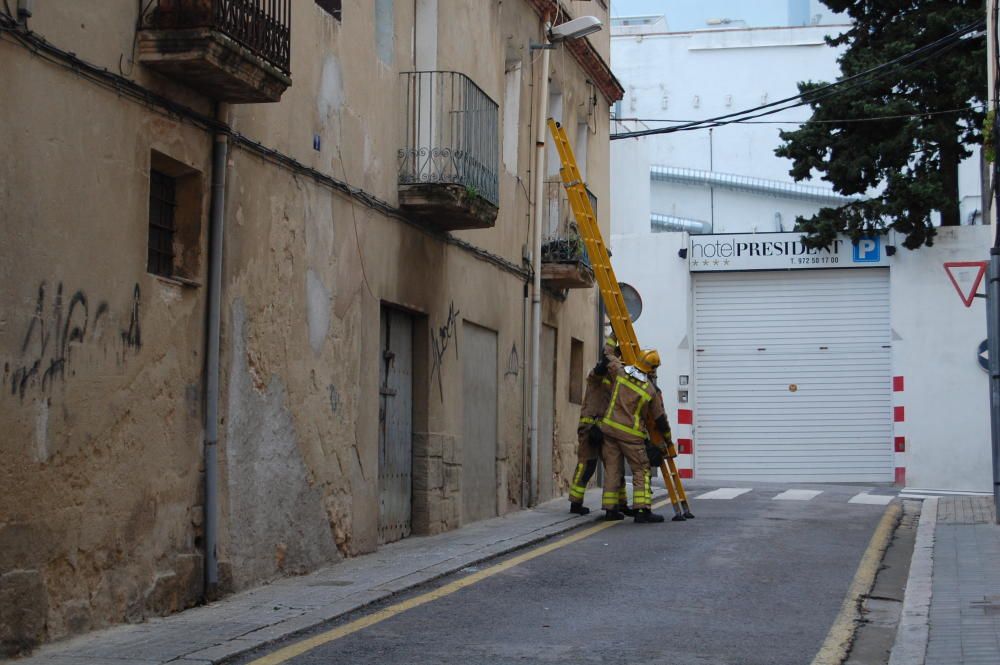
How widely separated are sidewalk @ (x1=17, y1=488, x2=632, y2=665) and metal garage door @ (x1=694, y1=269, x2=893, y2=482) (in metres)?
15.4

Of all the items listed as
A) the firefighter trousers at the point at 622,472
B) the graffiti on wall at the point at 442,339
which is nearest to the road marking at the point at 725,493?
the firefighter trousers at the point at 622,472

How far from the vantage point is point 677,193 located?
4359 centimetres

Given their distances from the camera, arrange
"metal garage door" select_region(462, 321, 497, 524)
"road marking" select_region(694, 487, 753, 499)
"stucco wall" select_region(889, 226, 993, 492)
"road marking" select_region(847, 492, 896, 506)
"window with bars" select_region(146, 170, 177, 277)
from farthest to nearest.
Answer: "stucco wall" select_region(889, 226, 993, 492) < "road marking" select_region(694, 487, 753, 499) < "road marking" select_region(847, 492, 896, 506) < "metal garage door" select_region(462, 321, 497, 524) < "window with bars" select_region(146, 170, 177, 277)

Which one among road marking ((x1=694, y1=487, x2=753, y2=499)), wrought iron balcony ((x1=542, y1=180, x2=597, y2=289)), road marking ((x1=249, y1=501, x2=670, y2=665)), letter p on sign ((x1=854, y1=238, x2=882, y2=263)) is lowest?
road marking ((x1=249, y1=501, x2=670, y2=665))

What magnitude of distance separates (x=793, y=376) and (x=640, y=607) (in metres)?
20.2

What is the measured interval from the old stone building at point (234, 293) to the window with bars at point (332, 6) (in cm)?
3

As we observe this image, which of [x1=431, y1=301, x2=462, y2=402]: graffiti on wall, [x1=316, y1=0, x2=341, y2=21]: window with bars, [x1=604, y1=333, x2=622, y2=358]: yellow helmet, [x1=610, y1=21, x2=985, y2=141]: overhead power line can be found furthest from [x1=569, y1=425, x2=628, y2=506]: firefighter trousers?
[x1=610, y1=21, x2=985, y2=141]: overhead power line

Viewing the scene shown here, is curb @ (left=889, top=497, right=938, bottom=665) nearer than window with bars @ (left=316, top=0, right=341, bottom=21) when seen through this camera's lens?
Yes

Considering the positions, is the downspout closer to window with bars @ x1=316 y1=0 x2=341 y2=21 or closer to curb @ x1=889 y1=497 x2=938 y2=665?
curb @ x1=889 y1=497 x2=938 y2=665

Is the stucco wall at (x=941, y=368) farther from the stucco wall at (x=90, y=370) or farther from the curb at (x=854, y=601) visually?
the stucco wall at (x=90, y=370)

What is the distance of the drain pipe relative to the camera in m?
9.61

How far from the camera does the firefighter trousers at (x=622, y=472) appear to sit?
49.6 ft

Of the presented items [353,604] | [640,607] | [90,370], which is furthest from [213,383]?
[640,607]

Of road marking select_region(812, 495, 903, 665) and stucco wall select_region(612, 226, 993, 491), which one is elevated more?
stucco wall select_region(612, 226, 993, 491)
